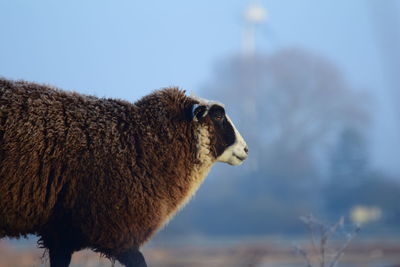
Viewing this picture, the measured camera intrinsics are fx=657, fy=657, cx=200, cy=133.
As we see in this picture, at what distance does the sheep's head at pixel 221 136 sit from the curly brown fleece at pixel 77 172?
31.4 inches

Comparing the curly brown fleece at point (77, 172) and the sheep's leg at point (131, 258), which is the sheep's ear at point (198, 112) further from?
the sheep's leg at point (131, 258)

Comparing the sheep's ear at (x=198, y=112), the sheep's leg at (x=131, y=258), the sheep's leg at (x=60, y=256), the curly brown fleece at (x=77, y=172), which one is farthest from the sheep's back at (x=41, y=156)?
the sheep's ear at (x=198, y=112)

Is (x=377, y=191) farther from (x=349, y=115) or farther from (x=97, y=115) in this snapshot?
(x=97, y=115)

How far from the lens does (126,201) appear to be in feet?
24.4

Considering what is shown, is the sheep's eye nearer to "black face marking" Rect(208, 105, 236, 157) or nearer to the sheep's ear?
"black face marking" Rect(208, 105, 236, 157)

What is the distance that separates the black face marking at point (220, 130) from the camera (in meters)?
8.58

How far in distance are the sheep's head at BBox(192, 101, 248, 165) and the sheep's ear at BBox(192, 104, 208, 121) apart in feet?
0.16

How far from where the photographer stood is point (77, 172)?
723 cm

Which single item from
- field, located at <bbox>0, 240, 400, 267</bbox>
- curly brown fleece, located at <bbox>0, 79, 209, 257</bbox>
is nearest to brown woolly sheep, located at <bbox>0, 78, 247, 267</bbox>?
curly brown fleece, located at <bbox>0, 79, 209, 257</bbox>

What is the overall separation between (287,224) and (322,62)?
154 ft

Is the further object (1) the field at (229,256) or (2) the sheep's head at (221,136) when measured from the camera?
(1) the field at (229,256)

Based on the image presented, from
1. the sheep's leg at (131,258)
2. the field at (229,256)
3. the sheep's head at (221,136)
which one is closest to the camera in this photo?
the sheep's leg at (131,258)

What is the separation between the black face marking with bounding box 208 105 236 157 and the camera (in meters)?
8.58

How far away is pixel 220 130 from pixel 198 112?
424 millimetres
